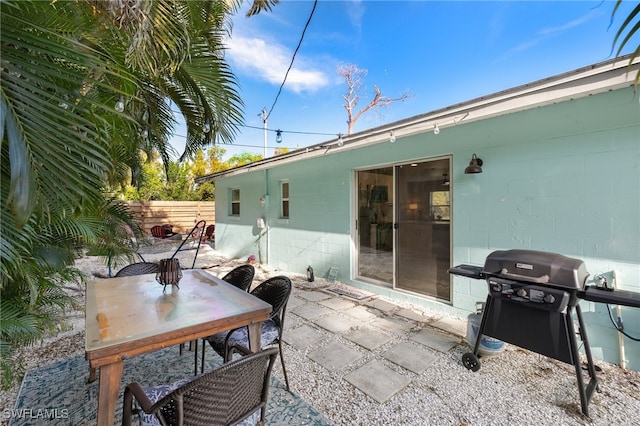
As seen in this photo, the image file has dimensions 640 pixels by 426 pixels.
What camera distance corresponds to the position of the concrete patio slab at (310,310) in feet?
12.6

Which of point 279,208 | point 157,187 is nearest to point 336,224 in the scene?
point 279,208

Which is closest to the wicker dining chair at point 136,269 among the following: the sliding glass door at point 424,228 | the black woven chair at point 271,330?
the black woven chair at point 271,330

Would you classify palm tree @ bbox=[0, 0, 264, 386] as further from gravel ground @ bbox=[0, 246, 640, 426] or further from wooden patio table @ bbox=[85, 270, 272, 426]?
gravel ground @ bbox=[0, 246, 640, 426]

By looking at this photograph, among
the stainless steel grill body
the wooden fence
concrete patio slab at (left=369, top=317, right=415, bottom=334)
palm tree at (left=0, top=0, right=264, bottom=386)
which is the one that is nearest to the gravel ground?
the stainless steel grill body

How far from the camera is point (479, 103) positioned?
9.36ft

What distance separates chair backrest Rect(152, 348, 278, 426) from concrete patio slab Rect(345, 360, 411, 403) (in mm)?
1193

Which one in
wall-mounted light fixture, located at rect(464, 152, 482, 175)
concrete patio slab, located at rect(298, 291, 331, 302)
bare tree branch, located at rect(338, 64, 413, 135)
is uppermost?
bare tree branch, located at rect(338, 64, 413, 135)

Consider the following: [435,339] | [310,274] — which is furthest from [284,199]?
[435,339]

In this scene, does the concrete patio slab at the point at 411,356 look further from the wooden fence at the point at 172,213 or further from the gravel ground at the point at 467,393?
the wooden fence at the point at 172,213

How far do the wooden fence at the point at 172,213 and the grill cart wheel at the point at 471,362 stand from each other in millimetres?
12317

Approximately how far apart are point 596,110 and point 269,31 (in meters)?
5.30

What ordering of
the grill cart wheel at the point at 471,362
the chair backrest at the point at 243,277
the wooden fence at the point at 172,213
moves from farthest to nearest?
the wooden fence at the point at 172,213, the chair backrest at the point at 243,277, the grill cart wheel at the point at 471,362

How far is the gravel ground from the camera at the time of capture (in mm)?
1965

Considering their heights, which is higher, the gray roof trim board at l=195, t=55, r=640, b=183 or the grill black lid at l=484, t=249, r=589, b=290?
the gray roof trim board at l=195, t=55, r=640, b=183
